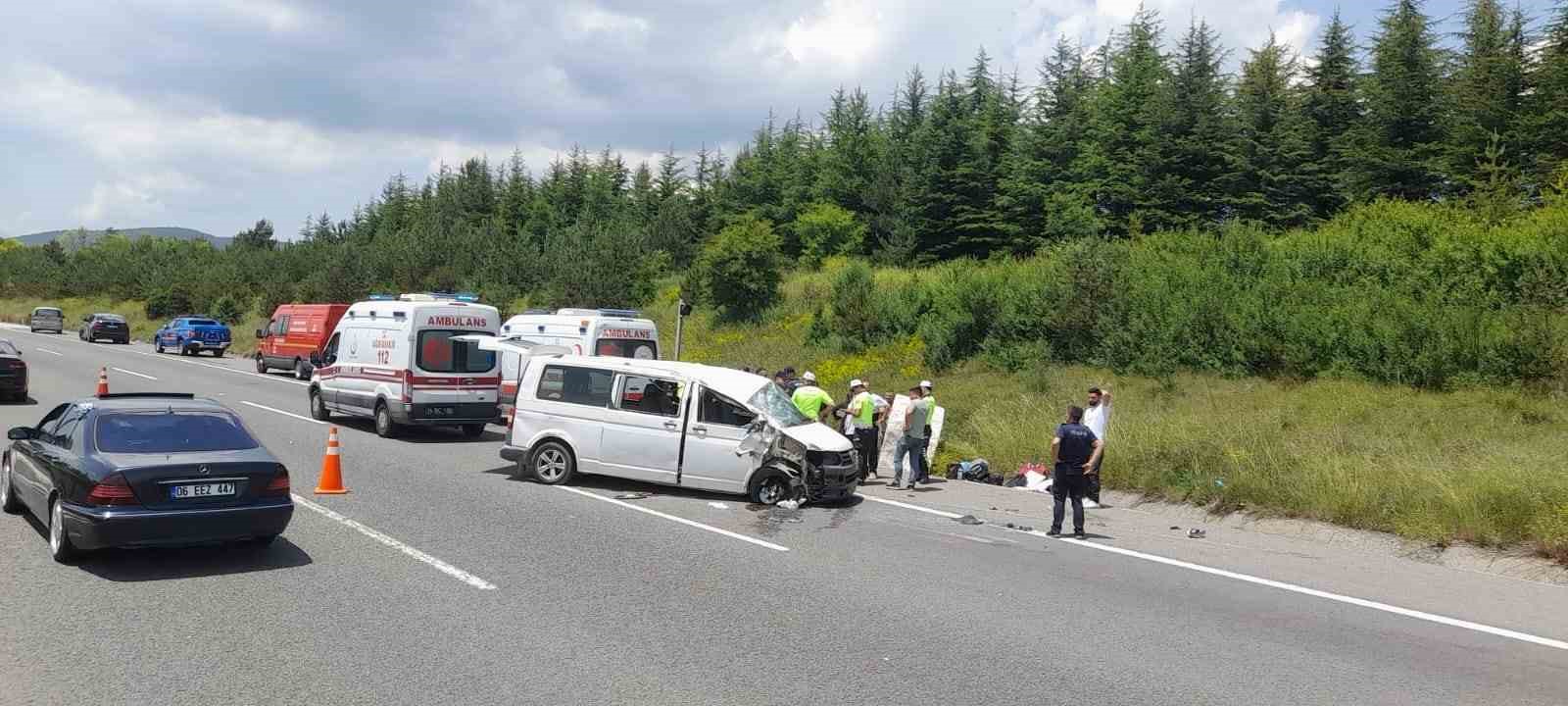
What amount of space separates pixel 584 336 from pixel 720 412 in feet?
21.5

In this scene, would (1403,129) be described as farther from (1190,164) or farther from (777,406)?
(777,406)

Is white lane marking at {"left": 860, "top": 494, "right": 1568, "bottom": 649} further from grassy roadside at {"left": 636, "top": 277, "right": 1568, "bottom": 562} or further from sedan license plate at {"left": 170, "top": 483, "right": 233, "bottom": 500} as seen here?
sedan license plate at {"left": 170, "top": 483, "right": 233, "bottom": 500}

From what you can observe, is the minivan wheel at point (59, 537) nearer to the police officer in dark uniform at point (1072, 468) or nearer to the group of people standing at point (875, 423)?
the group of people standing at point (875, 423)

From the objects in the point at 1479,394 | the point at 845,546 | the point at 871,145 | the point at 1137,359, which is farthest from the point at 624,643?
the point at 871,145

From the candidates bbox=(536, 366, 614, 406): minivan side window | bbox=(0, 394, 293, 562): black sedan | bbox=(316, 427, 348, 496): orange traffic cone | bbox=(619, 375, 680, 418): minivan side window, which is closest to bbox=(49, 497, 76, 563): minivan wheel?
bbox=(0, 394, 293, 562): black sedan

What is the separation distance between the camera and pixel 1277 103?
137 feet

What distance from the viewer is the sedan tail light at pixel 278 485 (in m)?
8.35

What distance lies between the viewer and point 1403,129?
36688 mm

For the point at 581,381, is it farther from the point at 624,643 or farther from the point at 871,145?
the point at 871,145

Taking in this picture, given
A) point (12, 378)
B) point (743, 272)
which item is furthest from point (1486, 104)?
point (12, 378)

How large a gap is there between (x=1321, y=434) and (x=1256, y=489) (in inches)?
109

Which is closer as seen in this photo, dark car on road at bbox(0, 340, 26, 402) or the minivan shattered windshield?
the minivan shattered windshield

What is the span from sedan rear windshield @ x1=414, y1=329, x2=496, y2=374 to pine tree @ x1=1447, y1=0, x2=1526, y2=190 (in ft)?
96.9

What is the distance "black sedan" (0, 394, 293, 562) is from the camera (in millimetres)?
7680
